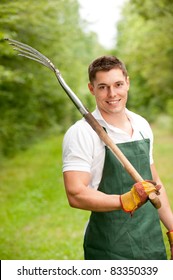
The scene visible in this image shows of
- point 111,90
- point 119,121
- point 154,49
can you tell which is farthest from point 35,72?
point 111,90

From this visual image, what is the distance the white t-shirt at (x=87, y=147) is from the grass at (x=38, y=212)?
13.4ft

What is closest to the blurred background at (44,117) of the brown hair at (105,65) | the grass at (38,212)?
the grass at (38,212)

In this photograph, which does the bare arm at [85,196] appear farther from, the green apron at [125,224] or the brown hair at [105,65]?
the brown hair at [105,65]

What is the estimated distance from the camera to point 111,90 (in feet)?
8.60

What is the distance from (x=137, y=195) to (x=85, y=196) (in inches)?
10.1

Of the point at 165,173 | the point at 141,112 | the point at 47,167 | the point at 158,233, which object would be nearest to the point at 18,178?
the point at 47,167

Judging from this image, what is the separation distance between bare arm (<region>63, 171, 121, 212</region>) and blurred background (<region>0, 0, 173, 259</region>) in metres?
2.43

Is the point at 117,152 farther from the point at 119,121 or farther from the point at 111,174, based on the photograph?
the point at 119,121

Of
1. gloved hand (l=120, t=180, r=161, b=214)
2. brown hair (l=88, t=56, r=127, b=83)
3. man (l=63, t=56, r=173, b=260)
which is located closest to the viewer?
gloved hand (l=120, t=180, r=161, b=214)

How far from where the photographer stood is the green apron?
267cm

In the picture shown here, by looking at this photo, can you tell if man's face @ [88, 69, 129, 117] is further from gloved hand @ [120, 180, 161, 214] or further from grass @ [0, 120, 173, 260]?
grass @ [0, 120, 173, 260]

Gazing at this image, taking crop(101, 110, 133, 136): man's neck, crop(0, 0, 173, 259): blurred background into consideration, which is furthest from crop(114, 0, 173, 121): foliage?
crop(101, 110, 133, 136): man's neck

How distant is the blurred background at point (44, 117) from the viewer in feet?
25.2
